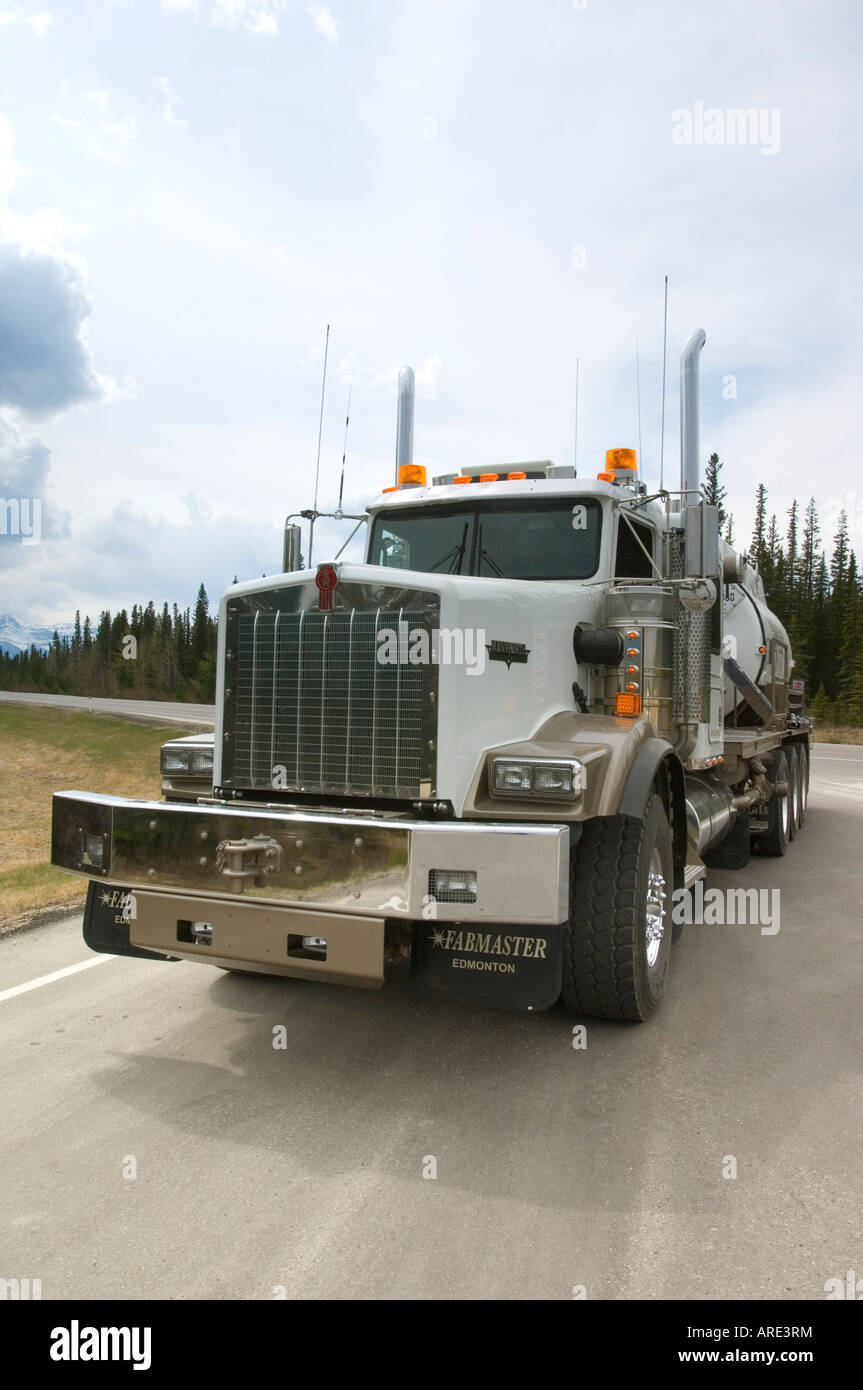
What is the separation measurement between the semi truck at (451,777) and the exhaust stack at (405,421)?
2289 millimetres

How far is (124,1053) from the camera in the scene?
4.12 m

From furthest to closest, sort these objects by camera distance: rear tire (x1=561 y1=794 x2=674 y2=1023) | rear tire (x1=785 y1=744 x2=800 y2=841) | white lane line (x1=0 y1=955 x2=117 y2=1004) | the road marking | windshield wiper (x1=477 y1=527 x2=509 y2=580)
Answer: the road marking, rear tire (x1=785 y1=744 x2=800 y2=841), windshield wiper (x1=477 y1=527 x2=509 y2=580), white lane line (x1=0 y1=955 x2=117 y2=1004), rear tire (x1=561 y1=794 x2=674 y2=1023)

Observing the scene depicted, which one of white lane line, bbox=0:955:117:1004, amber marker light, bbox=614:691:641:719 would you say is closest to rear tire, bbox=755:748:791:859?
amber marker light, bbox=614:691:641:719

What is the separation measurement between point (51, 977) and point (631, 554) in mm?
4181

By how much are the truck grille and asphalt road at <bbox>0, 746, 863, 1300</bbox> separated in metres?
0.95

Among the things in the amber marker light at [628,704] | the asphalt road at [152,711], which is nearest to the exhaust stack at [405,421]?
the amber marker light at [628,704]

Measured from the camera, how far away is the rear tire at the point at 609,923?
4.16m

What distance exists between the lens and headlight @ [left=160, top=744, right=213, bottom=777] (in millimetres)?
4754

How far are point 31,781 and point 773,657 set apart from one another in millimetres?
12505

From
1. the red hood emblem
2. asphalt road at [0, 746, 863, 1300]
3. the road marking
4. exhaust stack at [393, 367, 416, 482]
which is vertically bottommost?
asphalt road at [0, 746, 863, 1300]

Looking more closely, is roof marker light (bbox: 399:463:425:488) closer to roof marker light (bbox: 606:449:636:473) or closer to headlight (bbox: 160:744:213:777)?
roof marker light (bbox: 606:449:636:473)

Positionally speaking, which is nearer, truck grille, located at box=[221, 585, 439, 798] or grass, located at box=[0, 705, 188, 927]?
truck grille, located at box=[221, 585, 439, 798]

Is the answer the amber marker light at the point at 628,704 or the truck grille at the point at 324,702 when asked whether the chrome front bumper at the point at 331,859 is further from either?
the amber marker light at the point at 628,704

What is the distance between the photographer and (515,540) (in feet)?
18.0
